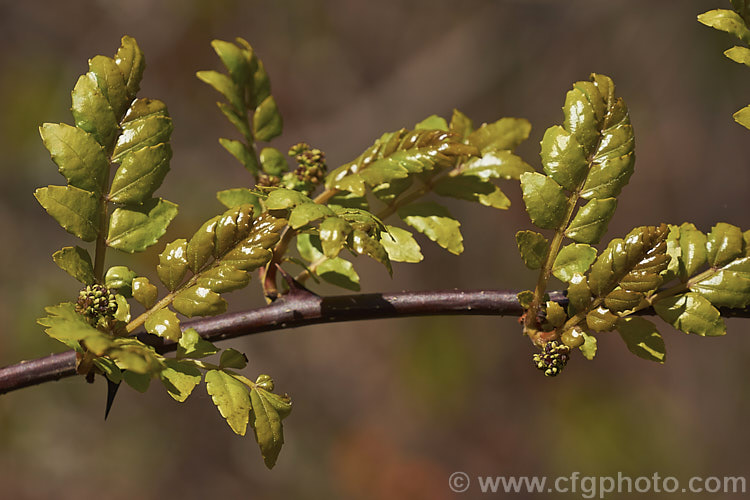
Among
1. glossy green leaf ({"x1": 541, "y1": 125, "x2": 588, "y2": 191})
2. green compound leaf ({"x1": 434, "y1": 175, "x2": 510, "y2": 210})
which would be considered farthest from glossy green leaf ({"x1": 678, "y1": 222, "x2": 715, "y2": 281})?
green compound leaf ({"x1": 434, "y1": 175, "x2": 510, "y2": 210})

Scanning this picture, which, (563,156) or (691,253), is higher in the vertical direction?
(563,156)

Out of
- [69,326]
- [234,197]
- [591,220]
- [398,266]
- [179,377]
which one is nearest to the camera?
[69,326]

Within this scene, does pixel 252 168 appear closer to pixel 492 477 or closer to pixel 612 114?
pixel 612 114

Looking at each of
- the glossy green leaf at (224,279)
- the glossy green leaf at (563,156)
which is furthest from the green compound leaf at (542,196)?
the glossy green leaf at (224,279)

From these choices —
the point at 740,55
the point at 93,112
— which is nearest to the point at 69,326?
the point at 93,112

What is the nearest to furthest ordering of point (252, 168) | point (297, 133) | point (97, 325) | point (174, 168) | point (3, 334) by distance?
point (97, 325)
point (252, 168)
point (3, 334)
point (174, 168)
point (297, 133)

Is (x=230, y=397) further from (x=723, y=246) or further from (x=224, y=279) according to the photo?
(x=723, y=246)

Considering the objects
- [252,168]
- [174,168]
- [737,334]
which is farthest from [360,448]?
[252,168]
